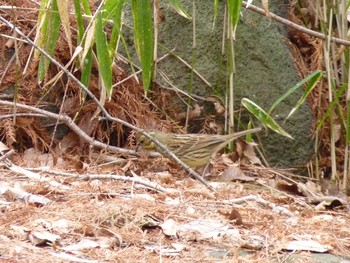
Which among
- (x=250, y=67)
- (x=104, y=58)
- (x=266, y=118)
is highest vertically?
(x=104, y=58)

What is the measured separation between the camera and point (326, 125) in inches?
233

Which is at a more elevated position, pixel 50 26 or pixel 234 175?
pixel 50 26

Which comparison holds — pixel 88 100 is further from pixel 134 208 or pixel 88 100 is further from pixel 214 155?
pixel 134 208

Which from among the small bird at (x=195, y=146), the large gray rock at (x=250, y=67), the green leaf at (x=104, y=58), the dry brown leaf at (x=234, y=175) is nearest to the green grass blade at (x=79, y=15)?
the green leaf at (x=104, y=58)

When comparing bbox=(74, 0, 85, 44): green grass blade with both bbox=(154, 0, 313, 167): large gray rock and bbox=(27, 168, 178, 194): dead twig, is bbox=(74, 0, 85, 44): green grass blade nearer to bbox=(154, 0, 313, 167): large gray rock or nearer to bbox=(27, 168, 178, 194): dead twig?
bbox=(27, 168, 178, 194): dead twig

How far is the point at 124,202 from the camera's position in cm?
360

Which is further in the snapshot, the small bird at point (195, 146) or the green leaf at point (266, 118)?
the small bird at point (195, 146)

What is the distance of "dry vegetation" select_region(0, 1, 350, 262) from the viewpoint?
3.07 meters

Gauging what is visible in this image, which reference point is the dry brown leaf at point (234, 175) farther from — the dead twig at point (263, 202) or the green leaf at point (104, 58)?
the green leaf at point (104, 58)

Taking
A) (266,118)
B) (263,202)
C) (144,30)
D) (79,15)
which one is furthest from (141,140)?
(263,202)

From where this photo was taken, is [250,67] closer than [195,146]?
No

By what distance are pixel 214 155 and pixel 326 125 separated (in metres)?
1.08

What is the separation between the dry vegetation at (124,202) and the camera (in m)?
3.07

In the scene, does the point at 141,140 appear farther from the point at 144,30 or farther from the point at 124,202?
the point at 124,202
